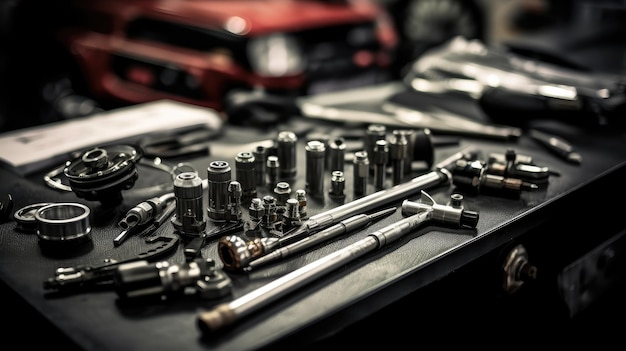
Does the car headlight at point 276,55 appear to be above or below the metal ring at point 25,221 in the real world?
below

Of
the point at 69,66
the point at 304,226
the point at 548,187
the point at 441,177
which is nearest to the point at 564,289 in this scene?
the point at 548,187

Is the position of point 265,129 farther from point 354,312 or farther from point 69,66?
point 69,66

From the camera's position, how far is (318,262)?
0.74 metres

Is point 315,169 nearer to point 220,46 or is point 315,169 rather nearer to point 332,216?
point 332,216

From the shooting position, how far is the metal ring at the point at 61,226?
789 mm

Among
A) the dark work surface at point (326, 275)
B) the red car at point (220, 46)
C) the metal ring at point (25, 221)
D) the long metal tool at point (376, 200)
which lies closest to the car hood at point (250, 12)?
the red car at point (220, 46)

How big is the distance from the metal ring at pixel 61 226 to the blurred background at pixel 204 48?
1.18m

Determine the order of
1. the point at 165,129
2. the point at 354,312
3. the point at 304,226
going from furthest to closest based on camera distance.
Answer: the point at 165,129 → the point at 304,226 → the point at 354,312

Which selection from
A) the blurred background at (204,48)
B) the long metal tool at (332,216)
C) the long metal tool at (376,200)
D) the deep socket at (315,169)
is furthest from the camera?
the blurred background at (204,48)

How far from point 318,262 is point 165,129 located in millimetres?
640

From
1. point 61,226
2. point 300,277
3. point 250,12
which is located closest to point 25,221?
point 61,226

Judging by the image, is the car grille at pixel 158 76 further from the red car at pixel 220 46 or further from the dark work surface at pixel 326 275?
the dark work surface at pixel 326 275

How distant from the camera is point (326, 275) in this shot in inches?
29.2

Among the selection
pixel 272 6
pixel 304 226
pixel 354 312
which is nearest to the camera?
pixel 354 312
